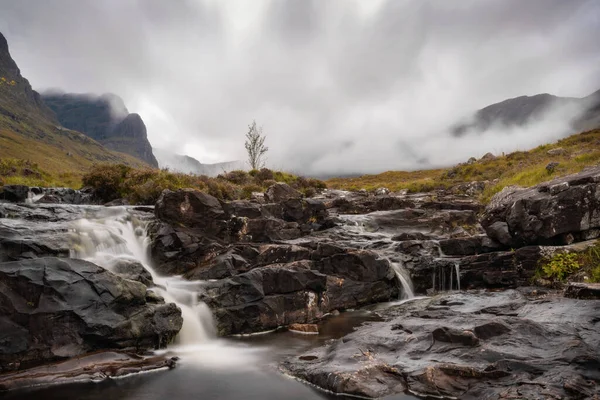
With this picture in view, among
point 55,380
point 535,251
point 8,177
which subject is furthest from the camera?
point 8,177

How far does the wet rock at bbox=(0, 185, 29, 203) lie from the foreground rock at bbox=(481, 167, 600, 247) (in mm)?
28207

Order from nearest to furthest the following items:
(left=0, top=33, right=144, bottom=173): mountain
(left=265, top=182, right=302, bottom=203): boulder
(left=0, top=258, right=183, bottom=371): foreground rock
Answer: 1. (left=0, top=258, right=183, bottom=371): foreground rock
2. (left=265, top=182, right=302, bottom=203): boulder
3. (left=0, top=33, right=144, bottom=173): mountain

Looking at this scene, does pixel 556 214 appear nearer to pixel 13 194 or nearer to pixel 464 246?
pixel 464 246

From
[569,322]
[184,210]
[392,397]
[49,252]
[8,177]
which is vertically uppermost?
[8,177]

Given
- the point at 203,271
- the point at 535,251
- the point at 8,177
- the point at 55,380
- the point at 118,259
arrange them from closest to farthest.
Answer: the point at 55,380
the point at 118,259
the point at 203,271
the point at 535,251
the point at 8,177

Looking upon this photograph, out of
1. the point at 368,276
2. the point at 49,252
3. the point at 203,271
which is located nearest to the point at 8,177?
the point at 49,252

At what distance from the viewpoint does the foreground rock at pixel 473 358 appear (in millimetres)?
7508

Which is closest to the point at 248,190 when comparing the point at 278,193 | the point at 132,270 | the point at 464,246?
the point at 278,193

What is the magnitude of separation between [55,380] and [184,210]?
11.3 m

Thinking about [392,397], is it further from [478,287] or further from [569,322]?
[478,287]

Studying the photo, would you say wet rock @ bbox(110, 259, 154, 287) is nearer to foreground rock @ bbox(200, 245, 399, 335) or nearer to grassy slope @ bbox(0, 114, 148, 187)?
foreground rock @ bbox(200, 245, 399, 335)

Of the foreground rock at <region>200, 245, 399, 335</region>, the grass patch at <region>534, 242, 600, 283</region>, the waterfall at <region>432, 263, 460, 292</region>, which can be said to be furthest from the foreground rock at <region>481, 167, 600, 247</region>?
the foreground rock at <region>200, 245, 399, 335</region>

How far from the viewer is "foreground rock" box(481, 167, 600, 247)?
1678cm

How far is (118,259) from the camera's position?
14289mm
